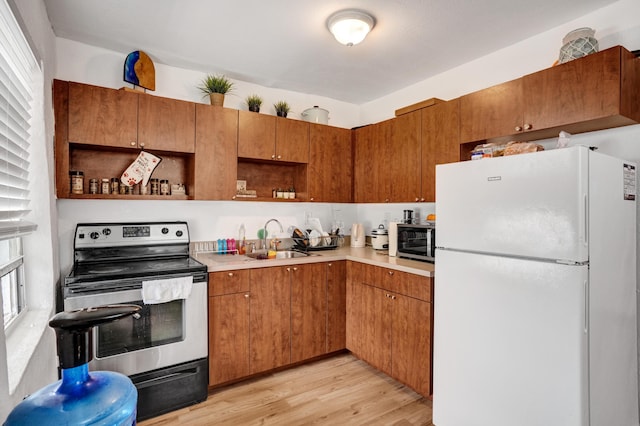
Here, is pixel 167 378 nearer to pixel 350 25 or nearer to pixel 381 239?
pixel 381 239

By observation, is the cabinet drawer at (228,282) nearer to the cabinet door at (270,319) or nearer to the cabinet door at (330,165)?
the cabinet door at (270,319)

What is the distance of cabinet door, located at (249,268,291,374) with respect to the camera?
2.68m

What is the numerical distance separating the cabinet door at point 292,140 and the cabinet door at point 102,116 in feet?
3.82

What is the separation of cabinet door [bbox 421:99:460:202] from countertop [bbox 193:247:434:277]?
59 centimetres

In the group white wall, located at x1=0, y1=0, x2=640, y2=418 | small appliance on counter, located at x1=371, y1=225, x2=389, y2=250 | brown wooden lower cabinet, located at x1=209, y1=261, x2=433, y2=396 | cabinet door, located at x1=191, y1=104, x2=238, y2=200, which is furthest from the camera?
small appliance on counter, located at x1=371, y1=225, x2=389, y2=250

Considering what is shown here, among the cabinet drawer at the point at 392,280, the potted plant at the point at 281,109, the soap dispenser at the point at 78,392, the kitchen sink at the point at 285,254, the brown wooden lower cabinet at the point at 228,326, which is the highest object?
the potted plant at the point at 281,109

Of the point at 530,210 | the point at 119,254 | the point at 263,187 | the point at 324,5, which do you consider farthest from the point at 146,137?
the point at 530,210

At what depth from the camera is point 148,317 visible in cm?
226

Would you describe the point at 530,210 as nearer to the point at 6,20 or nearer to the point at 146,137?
the point at 6,20

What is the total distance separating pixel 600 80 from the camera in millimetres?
1826

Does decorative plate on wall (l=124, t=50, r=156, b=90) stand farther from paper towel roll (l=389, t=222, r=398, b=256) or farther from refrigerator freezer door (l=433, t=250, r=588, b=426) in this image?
refrigerator freezer door (l=433, t=250, r=588, b=426)

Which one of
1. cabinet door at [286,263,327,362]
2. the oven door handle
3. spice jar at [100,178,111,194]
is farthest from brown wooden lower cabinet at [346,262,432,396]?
spice jar at [100,178,111,194]

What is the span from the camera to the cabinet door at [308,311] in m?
2.88

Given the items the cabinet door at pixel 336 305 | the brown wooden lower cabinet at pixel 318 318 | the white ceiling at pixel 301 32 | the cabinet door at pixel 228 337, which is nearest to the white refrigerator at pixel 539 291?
the brown wooden lower cabinet at pixel 318 318
